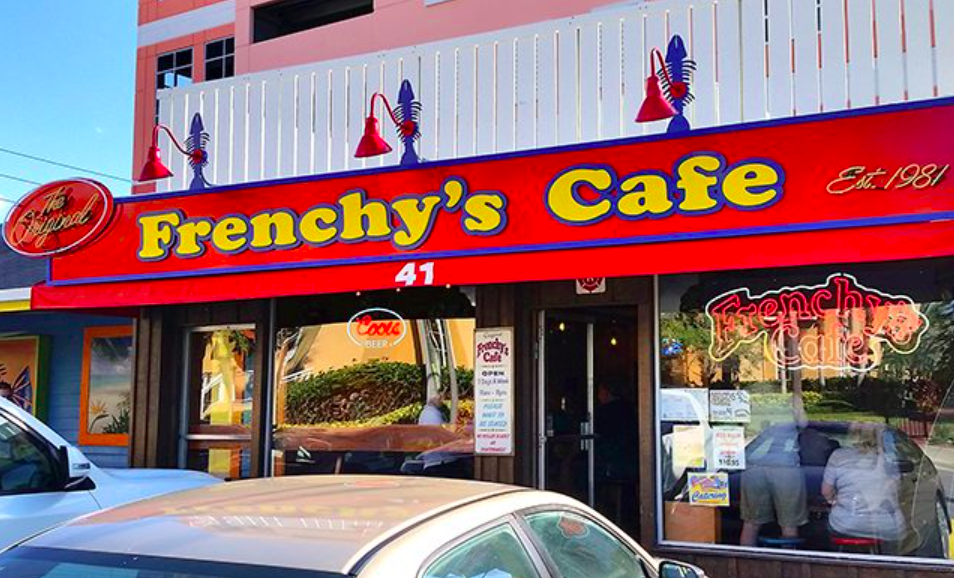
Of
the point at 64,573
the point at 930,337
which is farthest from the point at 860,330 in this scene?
the point at 64,573

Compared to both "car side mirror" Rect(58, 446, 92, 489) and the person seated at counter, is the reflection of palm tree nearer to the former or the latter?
the person seated at counter

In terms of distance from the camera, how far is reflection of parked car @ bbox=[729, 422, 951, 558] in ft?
21.0

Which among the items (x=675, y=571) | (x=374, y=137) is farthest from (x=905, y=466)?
(x=374, y=137)

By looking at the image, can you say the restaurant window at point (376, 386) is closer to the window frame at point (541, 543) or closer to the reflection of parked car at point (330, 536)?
the window frame at point (541, 543)

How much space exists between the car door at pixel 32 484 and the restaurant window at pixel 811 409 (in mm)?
4197

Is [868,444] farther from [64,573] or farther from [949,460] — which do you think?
[64,573]

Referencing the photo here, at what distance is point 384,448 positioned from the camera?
8594 millimetres

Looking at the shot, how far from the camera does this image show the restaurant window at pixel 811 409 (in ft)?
21.3

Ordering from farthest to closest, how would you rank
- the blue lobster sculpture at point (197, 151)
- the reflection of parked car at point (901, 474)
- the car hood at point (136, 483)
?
the blue lobster sculpture at point (197, 151) < the reflection of parked car at point (901, 474) < the car hood at point (136, 483)

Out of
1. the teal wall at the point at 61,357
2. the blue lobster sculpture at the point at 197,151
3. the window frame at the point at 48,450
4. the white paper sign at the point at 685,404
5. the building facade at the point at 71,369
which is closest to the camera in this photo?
the window frame at the point at 48,450

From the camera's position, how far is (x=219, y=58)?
18.7 meters

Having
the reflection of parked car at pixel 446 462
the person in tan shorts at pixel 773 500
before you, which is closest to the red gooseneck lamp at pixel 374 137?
the reflection of parked car at pixel 446 462

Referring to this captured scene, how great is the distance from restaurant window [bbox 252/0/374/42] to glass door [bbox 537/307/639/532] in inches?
425

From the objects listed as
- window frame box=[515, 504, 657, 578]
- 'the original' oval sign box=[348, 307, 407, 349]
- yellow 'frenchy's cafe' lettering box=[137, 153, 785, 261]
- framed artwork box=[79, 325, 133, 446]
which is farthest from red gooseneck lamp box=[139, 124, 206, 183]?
window frame box=[515, 504, 657, 578]
